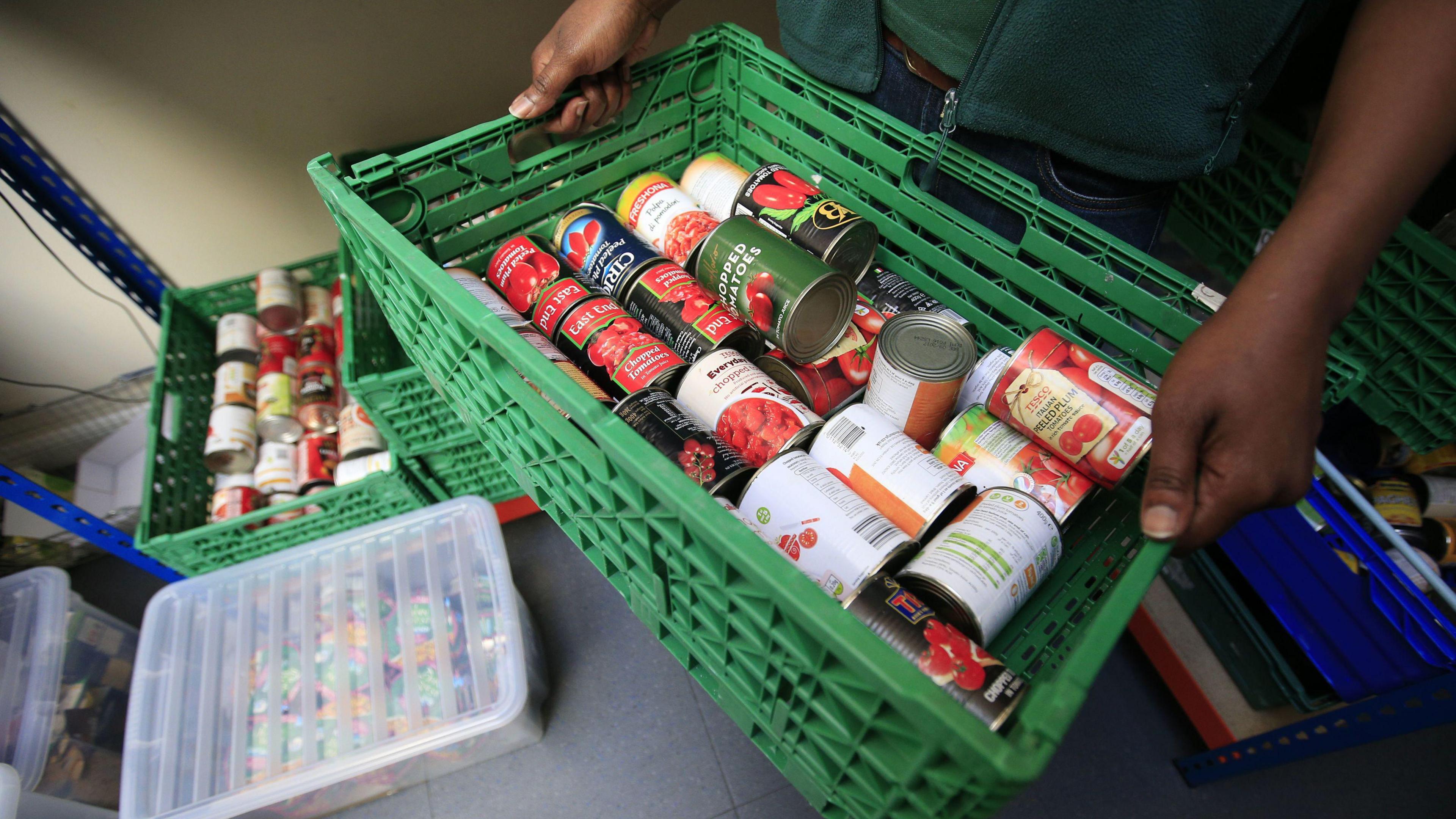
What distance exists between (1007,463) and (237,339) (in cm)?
176

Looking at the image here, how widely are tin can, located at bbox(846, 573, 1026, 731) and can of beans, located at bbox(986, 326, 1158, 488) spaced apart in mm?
310

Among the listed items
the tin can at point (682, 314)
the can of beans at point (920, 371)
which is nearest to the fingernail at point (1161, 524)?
the can of beans at point (920, 371)

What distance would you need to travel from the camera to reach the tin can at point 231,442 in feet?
4.91

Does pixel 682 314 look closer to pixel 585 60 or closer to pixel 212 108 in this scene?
pixel 585 60

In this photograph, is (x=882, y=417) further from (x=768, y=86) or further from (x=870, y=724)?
(x=768, y=86)

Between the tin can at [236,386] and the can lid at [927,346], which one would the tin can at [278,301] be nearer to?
the tin can at [236,386]

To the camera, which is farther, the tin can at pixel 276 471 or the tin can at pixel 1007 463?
the tin can at pixel 276 471

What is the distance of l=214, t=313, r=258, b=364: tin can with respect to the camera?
5.41 feet

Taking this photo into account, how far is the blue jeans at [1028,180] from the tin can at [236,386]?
1532 mm

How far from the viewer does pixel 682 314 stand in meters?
1.04

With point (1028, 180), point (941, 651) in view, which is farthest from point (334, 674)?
point (1028, 180)

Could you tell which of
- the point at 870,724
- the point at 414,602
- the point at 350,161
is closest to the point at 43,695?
the point at 414,602

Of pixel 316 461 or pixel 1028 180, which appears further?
pixel 316 461

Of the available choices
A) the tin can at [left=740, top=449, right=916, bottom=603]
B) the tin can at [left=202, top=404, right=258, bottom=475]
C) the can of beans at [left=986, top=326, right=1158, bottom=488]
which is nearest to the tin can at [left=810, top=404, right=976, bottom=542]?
the tin can at [left=740, top=449, right=916, bottom=603]
